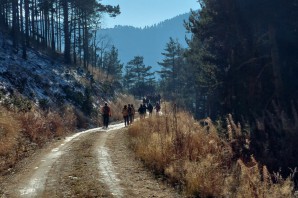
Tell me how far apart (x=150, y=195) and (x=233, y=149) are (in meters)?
3.33

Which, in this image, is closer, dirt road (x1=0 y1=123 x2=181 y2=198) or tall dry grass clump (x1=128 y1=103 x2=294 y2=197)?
tall dry grass clump (x1=128 y1=103 x2=294 y2=197)

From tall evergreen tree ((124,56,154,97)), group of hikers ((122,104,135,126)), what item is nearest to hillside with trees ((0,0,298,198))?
group of hikers ((122,104,135,126))

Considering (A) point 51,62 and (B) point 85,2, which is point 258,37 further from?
(B) point 85,2

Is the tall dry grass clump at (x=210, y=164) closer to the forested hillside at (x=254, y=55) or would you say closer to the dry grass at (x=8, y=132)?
the dry grass at (x=8, y=132)

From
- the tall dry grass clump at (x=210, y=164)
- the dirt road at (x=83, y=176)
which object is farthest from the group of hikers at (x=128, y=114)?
the tall dry grass clump at (x=210, y=164)

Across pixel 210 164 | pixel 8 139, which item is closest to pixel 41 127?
pixel 8 139

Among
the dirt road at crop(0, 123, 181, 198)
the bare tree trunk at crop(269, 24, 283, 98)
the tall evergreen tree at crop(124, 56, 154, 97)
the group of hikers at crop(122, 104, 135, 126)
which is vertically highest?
the tall evergreen tree at crop(124, 56, 154, 97)

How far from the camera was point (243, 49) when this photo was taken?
1944 cm

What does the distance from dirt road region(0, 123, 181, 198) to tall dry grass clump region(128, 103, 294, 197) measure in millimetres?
500

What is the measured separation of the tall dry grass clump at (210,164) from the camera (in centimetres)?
632

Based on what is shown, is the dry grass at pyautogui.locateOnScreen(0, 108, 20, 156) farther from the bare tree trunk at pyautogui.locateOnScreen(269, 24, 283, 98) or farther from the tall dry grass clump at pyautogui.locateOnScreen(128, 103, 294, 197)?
the bare tree trunk at pyautogui.locateOnScreen(269, 24, 283, 98)

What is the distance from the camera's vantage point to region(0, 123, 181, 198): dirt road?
7.88 m

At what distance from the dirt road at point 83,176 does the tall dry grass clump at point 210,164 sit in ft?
1.64

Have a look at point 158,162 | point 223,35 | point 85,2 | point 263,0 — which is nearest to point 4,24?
point 85,2
